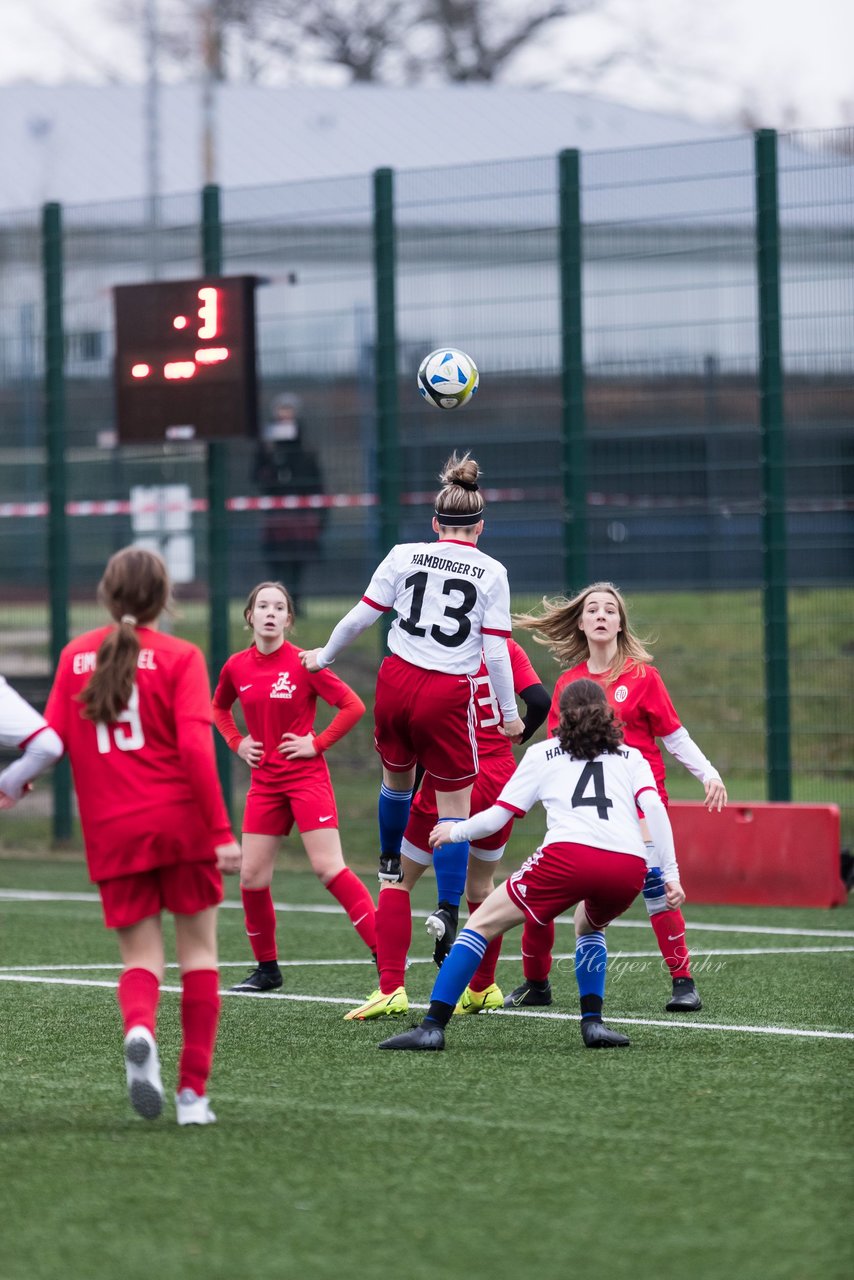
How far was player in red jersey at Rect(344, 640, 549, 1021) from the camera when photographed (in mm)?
7465

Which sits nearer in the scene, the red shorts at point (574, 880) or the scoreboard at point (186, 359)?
the red shorts at point (574, 880)

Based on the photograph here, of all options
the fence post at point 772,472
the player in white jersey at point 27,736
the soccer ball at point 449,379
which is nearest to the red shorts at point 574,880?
the player in white jersey at point 27,736

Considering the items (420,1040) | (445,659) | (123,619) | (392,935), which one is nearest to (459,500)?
(445,659)

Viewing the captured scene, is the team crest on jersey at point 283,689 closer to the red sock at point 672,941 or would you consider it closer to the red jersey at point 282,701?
the red jersey at point 282,701

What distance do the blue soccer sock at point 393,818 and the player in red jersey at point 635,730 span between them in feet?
2.11

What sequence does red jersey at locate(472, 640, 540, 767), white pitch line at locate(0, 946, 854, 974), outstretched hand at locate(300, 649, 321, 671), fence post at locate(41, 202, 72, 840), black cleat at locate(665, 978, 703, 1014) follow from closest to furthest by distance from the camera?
black cleat at locate(665, 978, 703, 1014), outstretched hand at locate(300, 649, 321, 671), red jersey at locate(472, 640, 540, 767), white pitch line at locate(0, 946, 854, 974), fence post at locate(41, 202, 72, 840)

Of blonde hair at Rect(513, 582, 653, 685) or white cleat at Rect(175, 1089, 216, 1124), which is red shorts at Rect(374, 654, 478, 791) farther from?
white cleat at Rect(175, 1089, 216, 1124)

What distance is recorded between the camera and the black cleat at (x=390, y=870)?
24.9ft

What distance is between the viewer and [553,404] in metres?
13.4

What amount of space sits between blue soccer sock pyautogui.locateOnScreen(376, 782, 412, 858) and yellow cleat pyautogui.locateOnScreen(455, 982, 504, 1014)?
0.66m

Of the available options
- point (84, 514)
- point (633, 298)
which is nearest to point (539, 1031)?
point (633, 298)

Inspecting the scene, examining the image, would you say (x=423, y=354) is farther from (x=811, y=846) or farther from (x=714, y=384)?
(x=811, y=846)

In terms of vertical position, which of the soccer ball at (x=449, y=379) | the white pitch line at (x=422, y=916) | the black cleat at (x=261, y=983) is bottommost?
the white pitch line at (x=422, y=916)

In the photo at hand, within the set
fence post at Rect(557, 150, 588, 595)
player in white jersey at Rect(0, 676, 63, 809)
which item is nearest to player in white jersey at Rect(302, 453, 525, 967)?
player in white jersey at Rect(0, 676, 63, 809)
